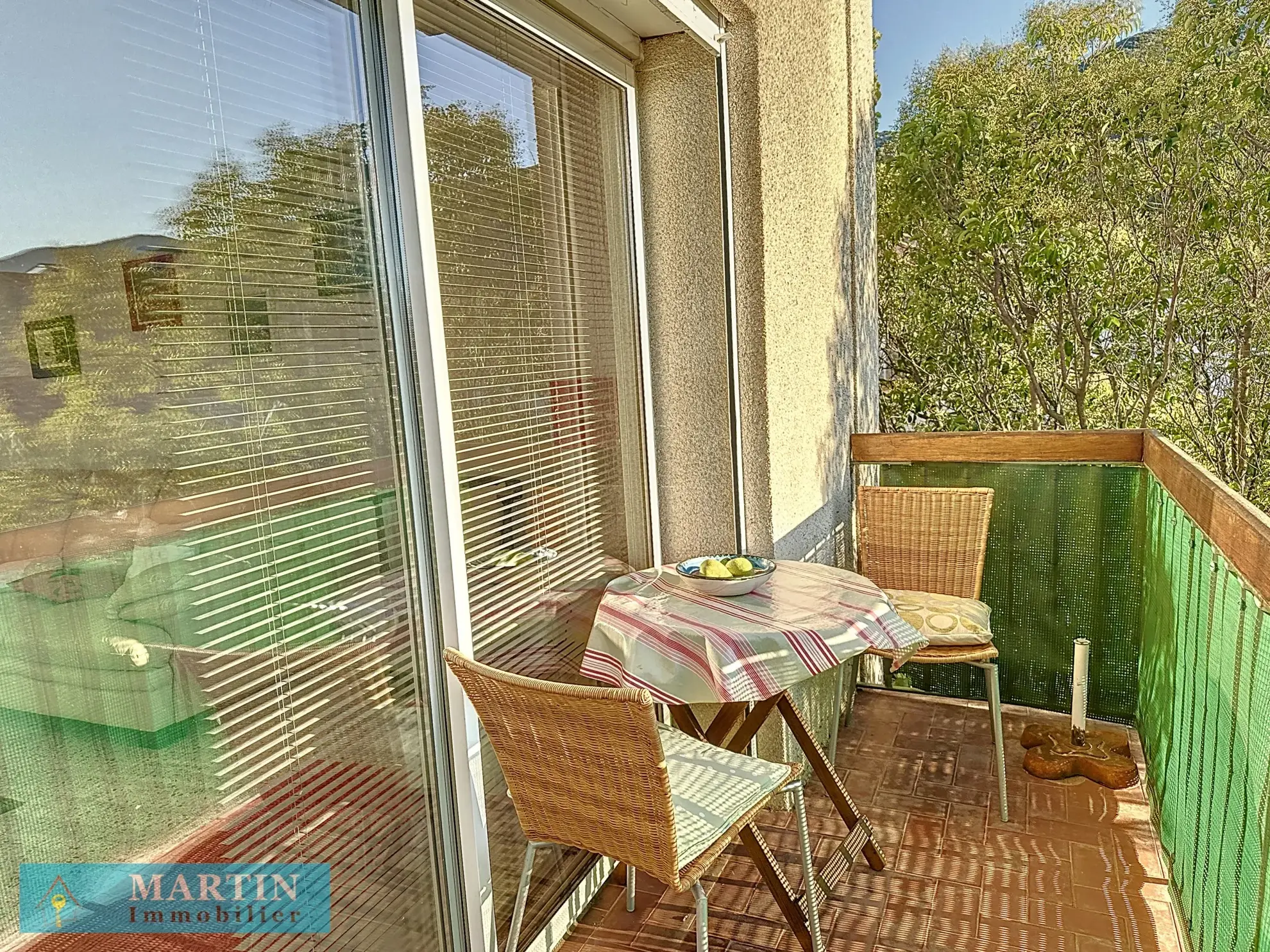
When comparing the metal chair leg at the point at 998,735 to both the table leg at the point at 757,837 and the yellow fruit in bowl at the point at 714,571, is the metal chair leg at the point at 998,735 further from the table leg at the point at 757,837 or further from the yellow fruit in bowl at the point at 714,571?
the yellow fruit in bowl at the point at 714,571

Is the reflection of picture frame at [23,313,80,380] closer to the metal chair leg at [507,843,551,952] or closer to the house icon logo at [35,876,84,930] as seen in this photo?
the house icon logo at [35,876,84,930]

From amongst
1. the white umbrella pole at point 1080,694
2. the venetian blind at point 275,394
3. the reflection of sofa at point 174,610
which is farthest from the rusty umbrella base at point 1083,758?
the reflection of sofa at point 174,610

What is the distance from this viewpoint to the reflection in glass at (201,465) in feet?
3.65

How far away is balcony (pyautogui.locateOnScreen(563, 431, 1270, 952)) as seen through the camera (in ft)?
6.12

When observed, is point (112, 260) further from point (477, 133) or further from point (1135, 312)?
point (1135, 312)

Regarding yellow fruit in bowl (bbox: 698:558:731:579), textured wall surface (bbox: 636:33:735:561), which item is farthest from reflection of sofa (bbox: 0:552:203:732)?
textured wall surface (bbox: 636:33:735:561)

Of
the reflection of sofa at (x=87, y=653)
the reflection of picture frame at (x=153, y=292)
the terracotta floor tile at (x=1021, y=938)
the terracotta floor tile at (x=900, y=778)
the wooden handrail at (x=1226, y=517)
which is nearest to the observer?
the reflection of sofa at (x=87, y=653)

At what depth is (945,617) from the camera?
3205 millimetres

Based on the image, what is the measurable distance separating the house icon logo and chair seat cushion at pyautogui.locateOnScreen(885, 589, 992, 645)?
2.52 meters

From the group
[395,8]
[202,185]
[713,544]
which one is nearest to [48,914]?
[202,185]

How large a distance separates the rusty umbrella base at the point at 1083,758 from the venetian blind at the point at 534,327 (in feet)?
5.31

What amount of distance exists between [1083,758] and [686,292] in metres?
2.14

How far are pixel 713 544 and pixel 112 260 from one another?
2155 millimetres

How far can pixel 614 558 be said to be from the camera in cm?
284
